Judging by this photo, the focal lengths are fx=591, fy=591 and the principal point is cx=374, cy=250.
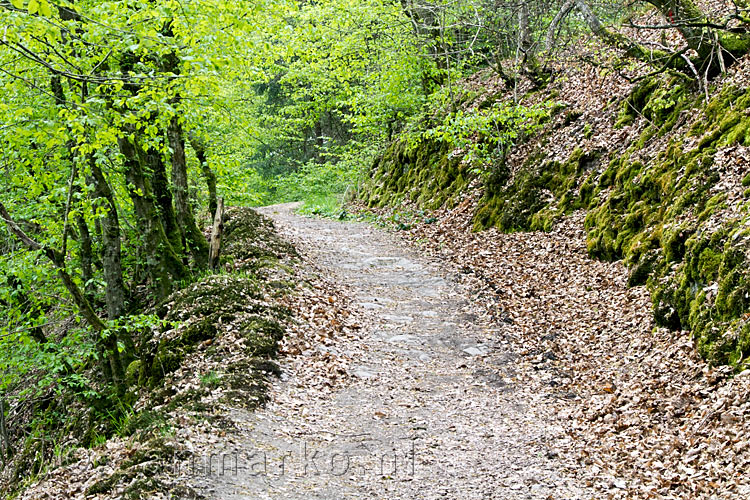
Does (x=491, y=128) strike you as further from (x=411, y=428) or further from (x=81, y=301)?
(x=81, y=301)

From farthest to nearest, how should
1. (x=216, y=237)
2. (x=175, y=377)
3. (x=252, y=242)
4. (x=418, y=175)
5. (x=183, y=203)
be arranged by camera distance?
(x=418, y=175) < (x=252, y=242) < (x=183, y=203) < (x=216, y=237) < (x=175, y=377)

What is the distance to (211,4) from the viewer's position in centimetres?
770

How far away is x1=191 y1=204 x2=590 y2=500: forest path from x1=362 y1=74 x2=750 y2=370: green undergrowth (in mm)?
1968

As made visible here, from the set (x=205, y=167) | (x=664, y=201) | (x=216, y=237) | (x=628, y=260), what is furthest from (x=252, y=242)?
(x=664, y=201)

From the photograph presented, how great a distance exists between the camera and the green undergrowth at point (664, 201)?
620 centimetres

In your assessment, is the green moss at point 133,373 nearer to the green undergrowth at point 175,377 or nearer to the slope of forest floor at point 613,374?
the green undergrowth at point 175,377

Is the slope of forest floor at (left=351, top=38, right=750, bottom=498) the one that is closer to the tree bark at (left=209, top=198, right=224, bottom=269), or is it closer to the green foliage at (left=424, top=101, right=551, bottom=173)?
the green foliage at (left=424, top=101, right=551, bottom=173)

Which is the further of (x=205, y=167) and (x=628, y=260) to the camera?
(x=205, y=167)

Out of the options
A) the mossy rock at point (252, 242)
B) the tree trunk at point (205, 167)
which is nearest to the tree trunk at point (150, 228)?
the mossy rock at point (252, 242)

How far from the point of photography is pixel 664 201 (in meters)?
8.53

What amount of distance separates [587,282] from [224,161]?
22.4 feet

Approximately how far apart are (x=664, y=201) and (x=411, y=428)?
512cm

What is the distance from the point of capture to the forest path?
5.10 meters

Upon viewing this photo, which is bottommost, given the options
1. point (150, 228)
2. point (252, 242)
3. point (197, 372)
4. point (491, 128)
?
point (197, 372)
